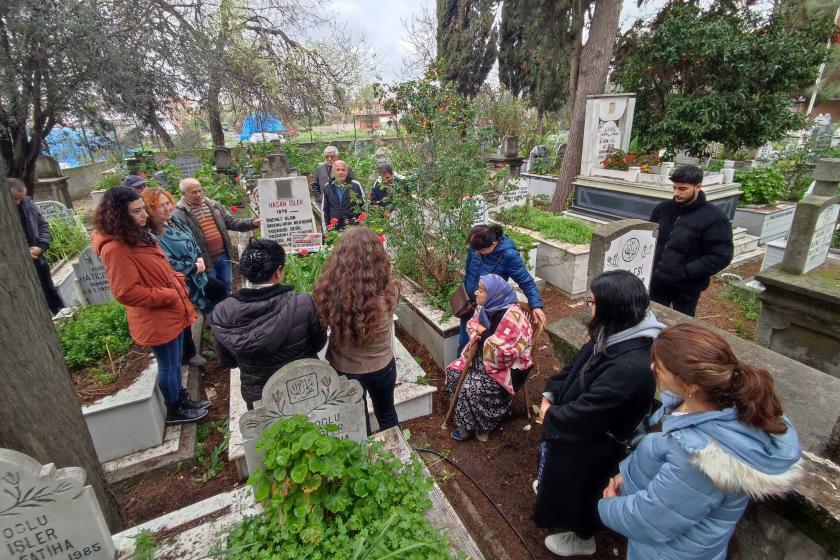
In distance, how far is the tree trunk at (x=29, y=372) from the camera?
1.66m

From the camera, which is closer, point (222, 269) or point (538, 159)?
point (222, 269)

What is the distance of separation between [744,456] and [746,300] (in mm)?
5254

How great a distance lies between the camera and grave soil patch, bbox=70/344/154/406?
9.58 ft

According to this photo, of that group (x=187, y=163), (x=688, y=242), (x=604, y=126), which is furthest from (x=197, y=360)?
(x=187, y=163)

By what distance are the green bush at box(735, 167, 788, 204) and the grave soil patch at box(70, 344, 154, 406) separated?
9732mm

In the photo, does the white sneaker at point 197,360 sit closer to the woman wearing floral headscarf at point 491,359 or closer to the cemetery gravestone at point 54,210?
the woman wearing floral headscarf at point 491,359

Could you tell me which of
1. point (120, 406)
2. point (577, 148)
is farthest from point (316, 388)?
point (577, 148)

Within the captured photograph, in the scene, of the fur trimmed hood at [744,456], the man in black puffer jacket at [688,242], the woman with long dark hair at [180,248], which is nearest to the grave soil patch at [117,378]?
the woman with long dark hair at [180,248]

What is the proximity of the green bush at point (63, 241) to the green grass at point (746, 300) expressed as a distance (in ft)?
29.9

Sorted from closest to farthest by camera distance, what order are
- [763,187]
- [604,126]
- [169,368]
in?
[169,368] → [763,187] → [604,126]

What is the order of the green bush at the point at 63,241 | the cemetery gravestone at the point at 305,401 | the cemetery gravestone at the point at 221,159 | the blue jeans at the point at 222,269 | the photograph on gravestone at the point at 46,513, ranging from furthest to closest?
the cemetery gravestone at the point at 221,159 → the green bush at the point at 63,241 → the blue jeans at the point at 222,269 → the cemetery gravestone at the point at 305,401 → the photograph on gravestone at the point at 46,513

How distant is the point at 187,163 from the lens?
41.7 ft

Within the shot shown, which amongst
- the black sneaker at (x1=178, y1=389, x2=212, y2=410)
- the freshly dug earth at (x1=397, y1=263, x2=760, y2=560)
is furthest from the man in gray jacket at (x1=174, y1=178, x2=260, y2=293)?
the freshly dug earth at (x1=397, y1=263, x2=760, y2=560)

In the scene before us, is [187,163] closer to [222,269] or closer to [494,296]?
[222,269]
